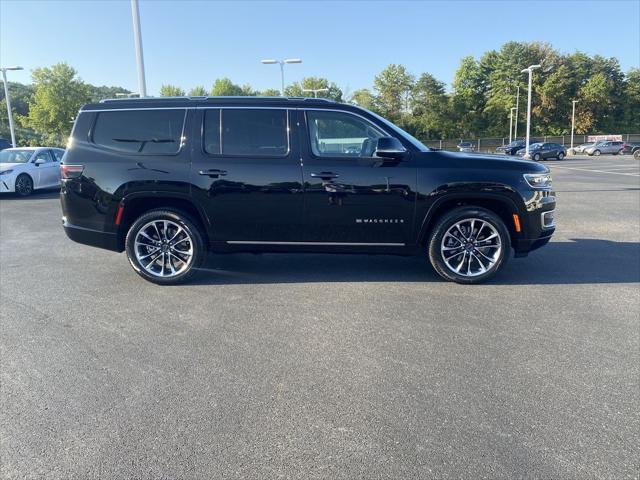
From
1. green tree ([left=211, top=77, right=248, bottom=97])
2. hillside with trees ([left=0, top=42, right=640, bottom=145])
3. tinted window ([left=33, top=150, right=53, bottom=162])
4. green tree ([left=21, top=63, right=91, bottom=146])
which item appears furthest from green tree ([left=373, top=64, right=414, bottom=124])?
tinted window ([left=33, top=150, right=53, bottom=162])

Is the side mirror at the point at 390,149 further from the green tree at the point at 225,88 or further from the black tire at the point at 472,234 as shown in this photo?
the green tree at the point at 225,88

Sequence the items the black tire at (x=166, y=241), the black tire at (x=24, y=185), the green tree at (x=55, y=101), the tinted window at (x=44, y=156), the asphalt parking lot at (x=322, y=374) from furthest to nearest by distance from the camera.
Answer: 1. the green tree at (x=55, y=101)
2. the tinted window at (x=44, y=156)
3. the black tire at (x=24, y=185)
4. the black tire at (x=166, y=241)
5. the asphalt parking lot at (x=322, y=374)

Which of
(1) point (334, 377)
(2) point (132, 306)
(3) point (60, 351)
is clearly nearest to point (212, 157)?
(2) point (132, 306)

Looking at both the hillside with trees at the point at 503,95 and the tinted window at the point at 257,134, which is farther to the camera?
the hillside with trees at the point at 503,95

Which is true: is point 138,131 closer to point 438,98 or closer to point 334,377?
point 334,377

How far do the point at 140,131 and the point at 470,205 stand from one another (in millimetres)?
3894

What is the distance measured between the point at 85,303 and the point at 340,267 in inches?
119

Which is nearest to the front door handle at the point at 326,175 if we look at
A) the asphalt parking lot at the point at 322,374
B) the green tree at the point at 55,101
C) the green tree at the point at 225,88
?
the asphalt parking lot at the point at 322,374

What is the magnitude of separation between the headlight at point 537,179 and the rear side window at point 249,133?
2.71 m

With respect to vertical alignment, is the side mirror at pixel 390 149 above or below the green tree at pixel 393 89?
below

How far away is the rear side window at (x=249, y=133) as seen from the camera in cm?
524

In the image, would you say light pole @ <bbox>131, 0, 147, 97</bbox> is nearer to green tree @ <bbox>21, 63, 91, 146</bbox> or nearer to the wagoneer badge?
the wagoneer badge

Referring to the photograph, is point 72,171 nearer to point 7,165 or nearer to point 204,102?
point 204,102

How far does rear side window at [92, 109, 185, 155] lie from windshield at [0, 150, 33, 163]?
450 inches
